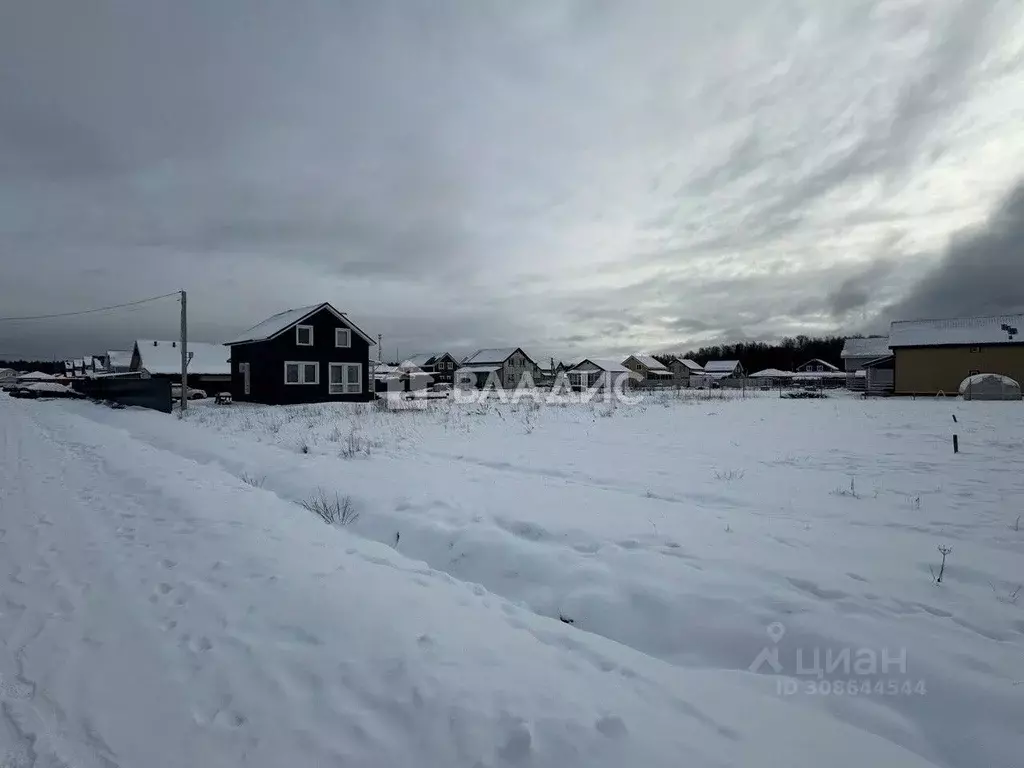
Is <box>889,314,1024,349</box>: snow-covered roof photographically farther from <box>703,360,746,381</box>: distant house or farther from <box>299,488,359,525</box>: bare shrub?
<box>703,360,746,381</box>: distant house

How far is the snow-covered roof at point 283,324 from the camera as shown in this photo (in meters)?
30.4

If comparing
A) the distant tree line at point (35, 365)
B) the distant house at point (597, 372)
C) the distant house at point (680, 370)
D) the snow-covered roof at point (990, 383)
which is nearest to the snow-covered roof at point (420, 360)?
the distant house at point (597, 372)

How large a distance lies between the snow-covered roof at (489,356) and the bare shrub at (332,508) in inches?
2516

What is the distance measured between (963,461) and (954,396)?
1215 inches

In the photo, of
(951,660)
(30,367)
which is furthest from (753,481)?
(30,367)

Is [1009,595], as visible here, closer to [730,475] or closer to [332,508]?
[730,475]

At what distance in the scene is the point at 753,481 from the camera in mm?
8750

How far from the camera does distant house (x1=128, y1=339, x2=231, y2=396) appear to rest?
44.3 m

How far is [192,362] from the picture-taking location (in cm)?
4444

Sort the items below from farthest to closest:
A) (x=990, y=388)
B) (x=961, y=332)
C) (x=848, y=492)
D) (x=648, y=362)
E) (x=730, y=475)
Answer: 1. (x=648, y=362)
2. (x=961, y=332)
3. (x=990, y=388)
4. (x=730, y=475)
5. (x=848, y=492)

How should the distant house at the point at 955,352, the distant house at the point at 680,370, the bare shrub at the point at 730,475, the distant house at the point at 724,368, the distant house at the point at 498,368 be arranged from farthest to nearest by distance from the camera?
the distant house at the point at 724,368, the distant house at the point at 680,370, the distant house at the point at 498,368, the distant house at the point at 955,352, the bare shrub at the point at 730,475

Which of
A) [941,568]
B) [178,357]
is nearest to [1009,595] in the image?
[941,568]

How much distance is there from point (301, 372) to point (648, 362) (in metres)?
69.7

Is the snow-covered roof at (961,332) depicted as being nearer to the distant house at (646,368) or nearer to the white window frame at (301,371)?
the white window frame at (301,371)
